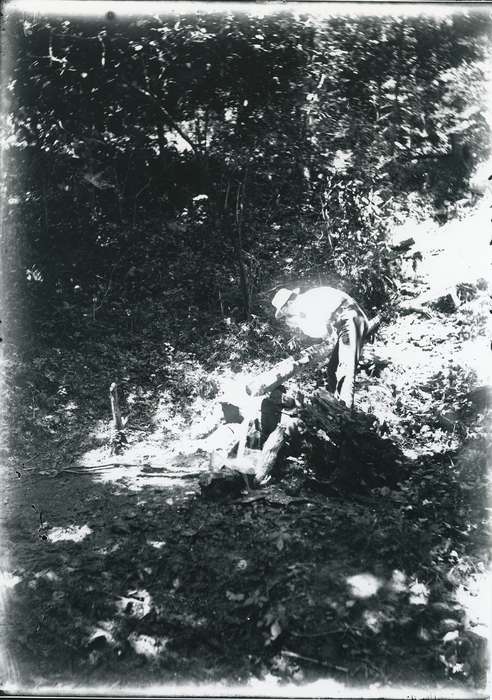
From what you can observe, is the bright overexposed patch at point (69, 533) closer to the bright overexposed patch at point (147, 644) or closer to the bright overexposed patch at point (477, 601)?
the bright overexposed patch at point (147, 644)

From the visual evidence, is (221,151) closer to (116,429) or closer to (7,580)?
(116,429)

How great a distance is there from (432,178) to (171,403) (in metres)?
2.35

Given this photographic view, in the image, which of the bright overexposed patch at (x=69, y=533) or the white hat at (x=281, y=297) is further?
the white hat at (x=281, y=297)

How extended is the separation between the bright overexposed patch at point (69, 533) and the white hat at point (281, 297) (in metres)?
1.85

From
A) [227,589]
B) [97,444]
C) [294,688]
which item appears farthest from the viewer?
[97,444]

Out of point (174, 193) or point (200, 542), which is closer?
point (200, 542)

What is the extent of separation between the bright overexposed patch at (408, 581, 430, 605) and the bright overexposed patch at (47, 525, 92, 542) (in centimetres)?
193

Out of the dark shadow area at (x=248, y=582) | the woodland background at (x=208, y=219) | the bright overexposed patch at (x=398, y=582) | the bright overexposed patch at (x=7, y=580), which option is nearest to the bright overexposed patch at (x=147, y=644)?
the dark shadow area at (x=248, y=582)

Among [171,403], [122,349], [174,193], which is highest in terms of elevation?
[174,193]

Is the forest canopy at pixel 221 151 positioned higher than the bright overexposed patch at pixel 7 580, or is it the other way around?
the forest canopy at pixel 221 151

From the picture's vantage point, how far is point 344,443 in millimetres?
2975

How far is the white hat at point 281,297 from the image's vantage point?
10.2 feet

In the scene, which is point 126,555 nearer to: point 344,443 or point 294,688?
point 294,688

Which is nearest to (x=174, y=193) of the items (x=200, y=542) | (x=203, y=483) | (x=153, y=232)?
(x=153, y=232)
